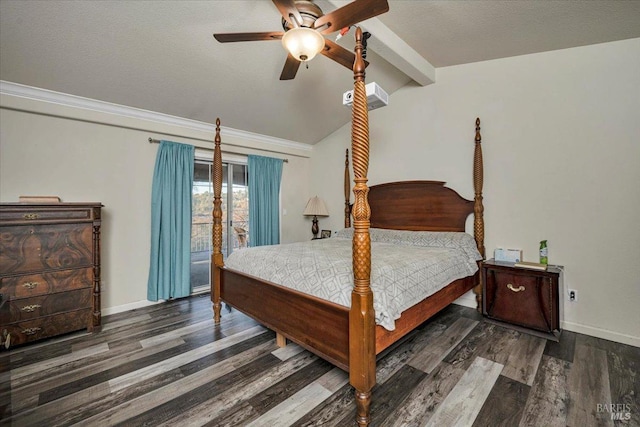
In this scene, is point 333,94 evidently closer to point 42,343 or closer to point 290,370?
point 290,370

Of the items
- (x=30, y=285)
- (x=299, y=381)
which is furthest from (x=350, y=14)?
(x=30, y=285)

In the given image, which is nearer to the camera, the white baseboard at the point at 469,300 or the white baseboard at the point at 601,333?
the white baseboard at the point at 601,333

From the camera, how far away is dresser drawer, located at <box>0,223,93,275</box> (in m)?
2.39

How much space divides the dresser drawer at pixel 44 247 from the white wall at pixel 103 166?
52 cm

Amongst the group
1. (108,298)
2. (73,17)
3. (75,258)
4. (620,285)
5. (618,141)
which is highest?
(73,17)

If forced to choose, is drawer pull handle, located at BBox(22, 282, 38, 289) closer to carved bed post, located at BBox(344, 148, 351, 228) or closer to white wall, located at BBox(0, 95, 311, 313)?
white wall, located at BBox(0, 95, 311, 313)

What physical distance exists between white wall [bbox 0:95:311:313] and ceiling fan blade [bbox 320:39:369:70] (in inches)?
99.6

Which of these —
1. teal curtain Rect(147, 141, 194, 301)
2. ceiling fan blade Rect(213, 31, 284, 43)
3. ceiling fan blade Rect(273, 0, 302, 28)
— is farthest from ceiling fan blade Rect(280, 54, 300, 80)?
teal curtain Rect(147, 141, 194, 301)

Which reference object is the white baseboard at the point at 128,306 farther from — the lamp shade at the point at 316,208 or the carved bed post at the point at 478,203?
the carved bed post at the point at 478,203

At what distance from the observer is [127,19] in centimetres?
228

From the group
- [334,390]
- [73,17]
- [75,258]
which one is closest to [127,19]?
[73,17]

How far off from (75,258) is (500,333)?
4251 millimetres

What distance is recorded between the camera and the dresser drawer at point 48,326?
7.92 feet

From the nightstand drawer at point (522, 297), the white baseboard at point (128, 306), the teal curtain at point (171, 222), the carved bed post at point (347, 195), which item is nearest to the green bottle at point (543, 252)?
the nightstand drawer at point (522, 297)
